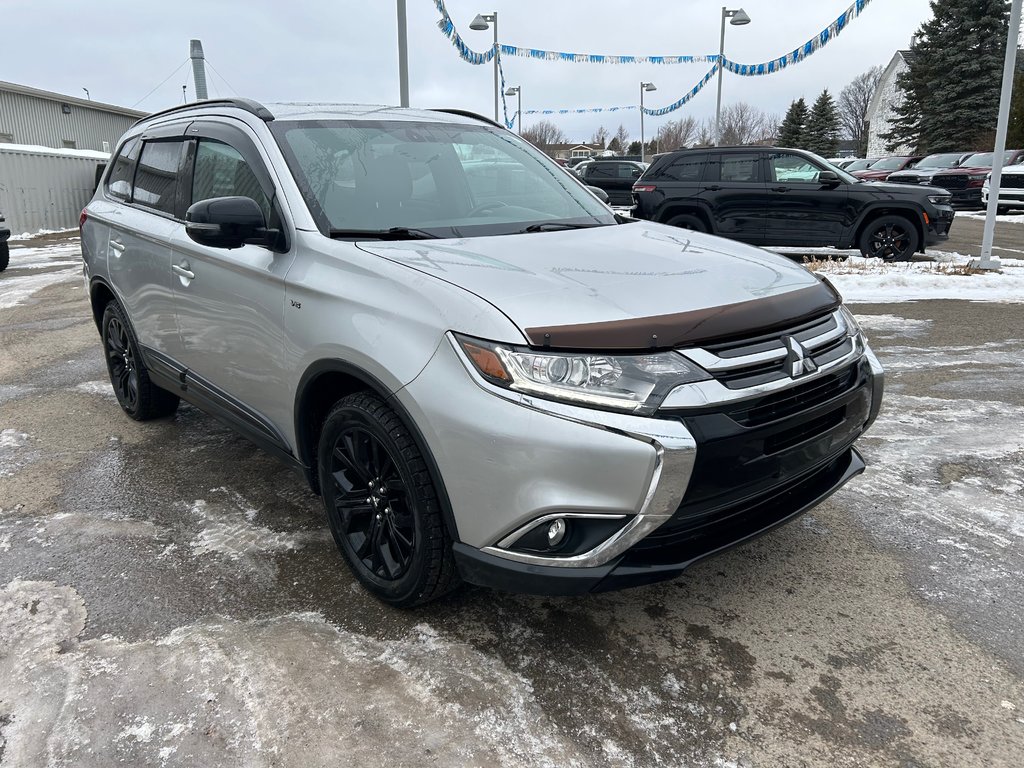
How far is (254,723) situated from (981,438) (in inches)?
161

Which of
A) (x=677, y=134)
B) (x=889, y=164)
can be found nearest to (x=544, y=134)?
(x=677, y=134)

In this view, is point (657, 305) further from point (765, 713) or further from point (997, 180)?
point (997, 180)

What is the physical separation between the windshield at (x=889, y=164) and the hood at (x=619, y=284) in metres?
29.6

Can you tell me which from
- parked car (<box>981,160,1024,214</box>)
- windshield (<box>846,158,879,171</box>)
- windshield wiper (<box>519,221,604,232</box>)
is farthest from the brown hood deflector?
windshield (<box>846,158,879,171</box>)

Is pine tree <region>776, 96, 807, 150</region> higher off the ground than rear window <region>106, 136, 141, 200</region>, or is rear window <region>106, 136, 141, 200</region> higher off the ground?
pine tree <region>776, 96, 807, 150</region>

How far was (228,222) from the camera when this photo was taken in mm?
2896

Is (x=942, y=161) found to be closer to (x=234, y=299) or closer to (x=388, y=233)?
(x=388, y=233)

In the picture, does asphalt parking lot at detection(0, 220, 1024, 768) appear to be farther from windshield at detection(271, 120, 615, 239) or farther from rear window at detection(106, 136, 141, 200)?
rear window at detection(106, 136, 141, 200)

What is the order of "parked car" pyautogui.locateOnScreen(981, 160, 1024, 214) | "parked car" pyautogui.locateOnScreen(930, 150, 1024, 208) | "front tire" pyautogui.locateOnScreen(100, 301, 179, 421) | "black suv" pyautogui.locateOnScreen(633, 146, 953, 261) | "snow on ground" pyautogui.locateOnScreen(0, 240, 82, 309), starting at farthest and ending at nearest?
1. "parked car" pyautogui.locateOnScreen(930, 150, 1024, 208)
2. "parked car" pyautogui.locateOnScreen(981, 160, 1024, 214)
3. "black suv" pyautogui.locateOnScreen(633, 146, 953, 261)
4. "snow on ground" pyautogui.locateOnScreen(0, 240, 82, 309)
5. "front tire" pyautogui.locateOnScreen(100, 301, 179, 421)

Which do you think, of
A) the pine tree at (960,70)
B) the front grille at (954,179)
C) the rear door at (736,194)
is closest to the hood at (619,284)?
the rear door at (736,194)

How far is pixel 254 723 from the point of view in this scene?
2.27 meters

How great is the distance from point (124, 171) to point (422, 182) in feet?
8.14

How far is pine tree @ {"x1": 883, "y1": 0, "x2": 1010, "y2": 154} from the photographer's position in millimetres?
36844

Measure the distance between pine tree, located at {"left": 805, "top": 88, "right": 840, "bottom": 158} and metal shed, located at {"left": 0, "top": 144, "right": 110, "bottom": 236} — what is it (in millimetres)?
52118
